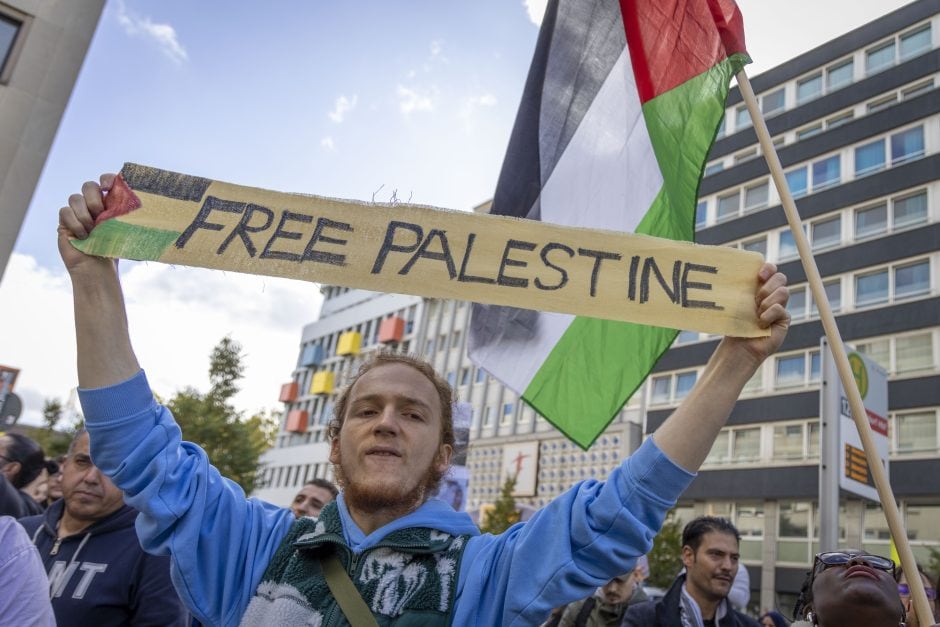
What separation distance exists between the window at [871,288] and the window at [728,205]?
744 centimetres

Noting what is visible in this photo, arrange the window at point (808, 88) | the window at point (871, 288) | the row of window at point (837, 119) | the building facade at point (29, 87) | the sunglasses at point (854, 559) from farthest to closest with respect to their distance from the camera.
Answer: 1. the window at point (808, 88)
2. the row of window at point (837, 119)
3. the window at point (871, 288)
4. the building facade at point (29, 87)
5. the sunglasses at point (854, 559)

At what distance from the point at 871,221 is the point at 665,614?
3242 centimetres

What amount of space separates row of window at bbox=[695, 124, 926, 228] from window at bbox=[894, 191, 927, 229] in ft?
5.17

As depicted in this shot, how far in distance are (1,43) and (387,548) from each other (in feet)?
54.5

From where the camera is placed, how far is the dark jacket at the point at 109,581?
330 cm

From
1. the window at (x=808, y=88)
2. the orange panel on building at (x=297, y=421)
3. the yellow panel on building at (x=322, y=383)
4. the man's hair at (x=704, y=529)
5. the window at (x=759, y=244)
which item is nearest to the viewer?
the man's hair at (x=704, y=529)

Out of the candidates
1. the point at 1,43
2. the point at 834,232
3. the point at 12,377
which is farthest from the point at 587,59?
the point at 834,232

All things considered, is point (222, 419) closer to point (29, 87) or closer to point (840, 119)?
point (29, 87)

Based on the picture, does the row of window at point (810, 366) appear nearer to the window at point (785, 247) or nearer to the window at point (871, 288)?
the window at point (871, 288)

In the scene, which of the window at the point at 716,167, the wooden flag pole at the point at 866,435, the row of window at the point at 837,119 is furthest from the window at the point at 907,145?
the wooden flag pole at the point at 866,435

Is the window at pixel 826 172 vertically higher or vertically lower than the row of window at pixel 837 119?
lower

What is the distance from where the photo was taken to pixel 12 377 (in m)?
13.3

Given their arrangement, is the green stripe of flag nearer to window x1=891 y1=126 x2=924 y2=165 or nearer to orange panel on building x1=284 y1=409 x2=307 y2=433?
window x1=891 y1=126 x2=924 y2=165

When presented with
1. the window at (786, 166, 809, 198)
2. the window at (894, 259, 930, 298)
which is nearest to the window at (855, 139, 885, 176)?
the window at (786, 166, 809, 198)
